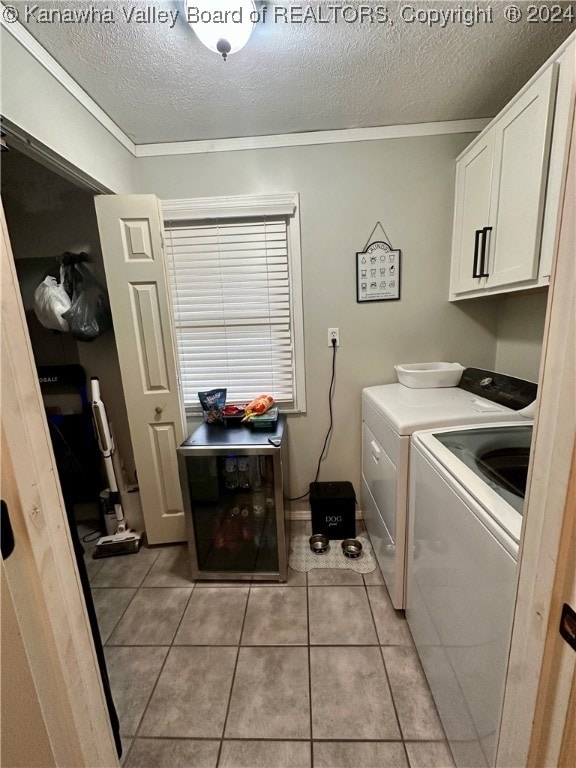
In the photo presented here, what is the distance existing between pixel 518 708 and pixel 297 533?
161cm

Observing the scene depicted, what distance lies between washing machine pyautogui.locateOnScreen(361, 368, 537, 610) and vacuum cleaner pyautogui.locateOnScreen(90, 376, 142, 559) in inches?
61.3

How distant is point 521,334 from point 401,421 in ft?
3.42

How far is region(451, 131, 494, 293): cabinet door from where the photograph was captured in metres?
1.46

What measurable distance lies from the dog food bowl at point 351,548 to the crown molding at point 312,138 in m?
2.41

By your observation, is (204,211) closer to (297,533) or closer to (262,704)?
(297,533)

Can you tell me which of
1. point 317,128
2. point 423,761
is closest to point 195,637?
point 423,761

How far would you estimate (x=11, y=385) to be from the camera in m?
0.51

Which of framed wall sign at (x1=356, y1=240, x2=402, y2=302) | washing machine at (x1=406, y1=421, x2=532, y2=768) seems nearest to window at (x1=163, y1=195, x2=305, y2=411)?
framed wall sign at (x1=356, y1=240, x2=402, y2=302)

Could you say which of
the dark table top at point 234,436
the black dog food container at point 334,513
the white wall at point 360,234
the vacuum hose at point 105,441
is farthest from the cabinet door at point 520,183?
the vacuum hose at point 105,441

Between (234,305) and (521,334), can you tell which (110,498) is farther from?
(521,334)

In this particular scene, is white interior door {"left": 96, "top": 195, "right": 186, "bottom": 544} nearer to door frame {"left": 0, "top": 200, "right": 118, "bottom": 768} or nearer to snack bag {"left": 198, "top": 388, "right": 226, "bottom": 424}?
snack bag {"left": 198, "top": 388, "right": 226, "bottom": 424}

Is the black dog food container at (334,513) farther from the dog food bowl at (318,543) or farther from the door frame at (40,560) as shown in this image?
the door frame at (40,560)

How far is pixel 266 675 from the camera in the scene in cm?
123

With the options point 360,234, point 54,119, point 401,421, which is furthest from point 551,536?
point 54,119
